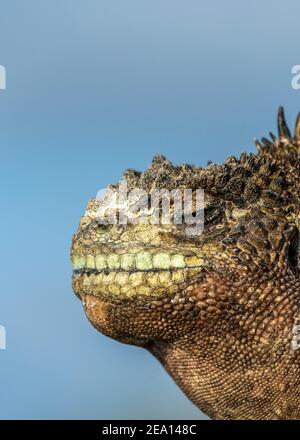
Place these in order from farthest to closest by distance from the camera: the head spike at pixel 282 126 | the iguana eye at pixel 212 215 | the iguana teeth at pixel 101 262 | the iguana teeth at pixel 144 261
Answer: the head spike at pixel 282 126
the iguana eye at pixel 212 215
the iguana teeth at pixel 101 262
the iguana teeth at pixel 144 261

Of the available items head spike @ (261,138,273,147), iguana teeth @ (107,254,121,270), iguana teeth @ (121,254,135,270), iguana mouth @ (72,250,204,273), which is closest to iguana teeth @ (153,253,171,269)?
iguana mouth @ (72,250,204,273)

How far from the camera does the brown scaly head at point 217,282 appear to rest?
5.37 meters

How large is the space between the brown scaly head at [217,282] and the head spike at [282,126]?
0.64m

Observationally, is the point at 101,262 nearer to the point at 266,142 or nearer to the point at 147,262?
the point at 147,262

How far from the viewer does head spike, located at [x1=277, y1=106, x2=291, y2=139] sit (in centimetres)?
648

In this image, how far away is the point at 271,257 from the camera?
18.2 feet

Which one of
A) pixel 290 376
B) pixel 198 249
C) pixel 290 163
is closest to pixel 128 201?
pixel 198 249

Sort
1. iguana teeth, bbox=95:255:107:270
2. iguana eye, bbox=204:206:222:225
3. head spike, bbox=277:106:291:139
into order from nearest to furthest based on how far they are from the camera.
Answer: iguana teeth, bbox=95:255:107:270 → iguana eye, bbox=204:206:222:225 → head spike, bbox=277:106:291:139

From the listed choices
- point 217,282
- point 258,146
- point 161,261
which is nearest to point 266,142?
point 258,146

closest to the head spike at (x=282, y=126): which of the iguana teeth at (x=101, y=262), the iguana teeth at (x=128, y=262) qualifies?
the iguana teeth at (x=128, y=262)

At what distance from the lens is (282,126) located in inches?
257

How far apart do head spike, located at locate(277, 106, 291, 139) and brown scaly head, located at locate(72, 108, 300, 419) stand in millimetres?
644

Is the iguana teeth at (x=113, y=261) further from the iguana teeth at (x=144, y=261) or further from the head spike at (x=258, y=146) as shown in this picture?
the head spike at (x=258, y=146)

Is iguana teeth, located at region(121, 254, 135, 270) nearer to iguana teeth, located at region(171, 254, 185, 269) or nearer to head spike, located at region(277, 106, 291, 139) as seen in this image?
iguana teeth, located at region(171, 254, 185, 269)
